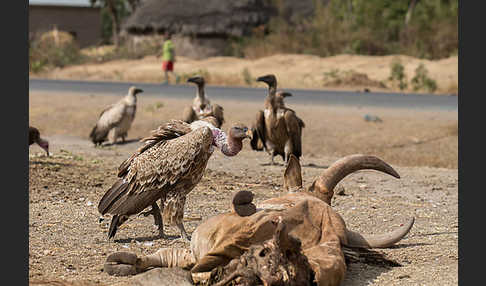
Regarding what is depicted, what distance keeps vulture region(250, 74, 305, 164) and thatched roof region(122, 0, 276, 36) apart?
25.1 meters

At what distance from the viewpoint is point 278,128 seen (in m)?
11.8

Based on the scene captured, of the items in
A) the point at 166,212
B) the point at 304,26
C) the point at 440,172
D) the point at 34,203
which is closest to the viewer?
the point at 166,212

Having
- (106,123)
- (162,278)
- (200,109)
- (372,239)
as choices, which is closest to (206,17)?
(106,123)

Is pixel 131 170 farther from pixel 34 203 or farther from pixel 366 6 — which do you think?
pixel 366 6

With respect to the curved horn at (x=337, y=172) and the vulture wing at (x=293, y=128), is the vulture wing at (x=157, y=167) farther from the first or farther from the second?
the vulture wing at (x=293, y=128)

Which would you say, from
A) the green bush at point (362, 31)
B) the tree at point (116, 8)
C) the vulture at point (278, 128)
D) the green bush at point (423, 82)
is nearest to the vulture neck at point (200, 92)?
the vulture at point (278, 128)

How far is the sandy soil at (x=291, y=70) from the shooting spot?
24.5 m

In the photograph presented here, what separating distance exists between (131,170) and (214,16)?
31.7 metres

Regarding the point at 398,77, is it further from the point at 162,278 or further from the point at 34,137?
the point at 162,278

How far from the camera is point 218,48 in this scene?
37.1 meters

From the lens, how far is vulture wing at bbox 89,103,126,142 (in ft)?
48.8

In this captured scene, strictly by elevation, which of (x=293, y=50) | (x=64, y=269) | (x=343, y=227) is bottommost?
(x=64, y=269)

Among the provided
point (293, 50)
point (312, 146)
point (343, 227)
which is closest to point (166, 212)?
point (343, 227)

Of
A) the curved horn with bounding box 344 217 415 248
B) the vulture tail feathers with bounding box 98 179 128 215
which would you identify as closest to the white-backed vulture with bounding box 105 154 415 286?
the curved horn with bounding box 344 217 415 248
